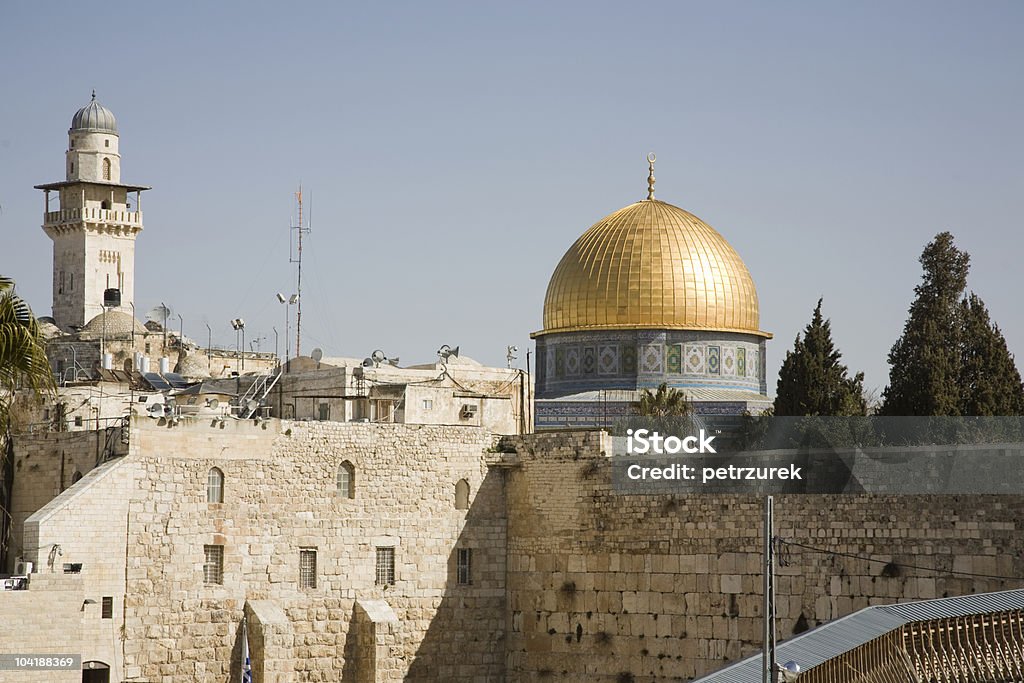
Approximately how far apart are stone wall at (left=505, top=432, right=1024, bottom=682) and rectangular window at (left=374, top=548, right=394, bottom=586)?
76.4 inches

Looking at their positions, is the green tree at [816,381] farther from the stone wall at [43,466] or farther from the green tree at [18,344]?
the green tree at [18,344]

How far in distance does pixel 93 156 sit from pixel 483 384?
28619 mm

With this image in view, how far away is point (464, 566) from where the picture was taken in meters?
26.8

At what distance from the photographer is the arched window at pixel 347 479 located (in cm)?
2603

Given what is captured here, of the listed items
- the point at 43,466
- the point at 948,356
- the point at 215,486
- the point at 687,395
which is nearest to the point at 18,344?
the point at 215,486

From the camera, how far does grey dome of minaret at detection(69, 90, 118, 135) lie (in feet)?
193

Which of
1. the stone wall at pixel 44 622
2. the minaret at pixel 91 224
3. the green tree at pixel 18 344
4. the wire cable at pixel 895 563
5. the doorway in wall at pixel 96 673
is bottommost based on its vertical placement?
the doorway in wall at pixel 96 673

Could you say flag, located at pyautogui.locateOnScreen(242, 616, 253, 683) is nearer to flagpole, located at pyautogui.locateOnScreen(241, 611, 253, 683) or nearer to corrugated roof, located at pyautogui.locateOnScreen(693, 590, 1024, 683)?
flagpole, located at pyautogui.locateOnScreen(241, 611, 253, 683)

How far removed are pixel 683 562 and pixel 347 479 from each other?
520 centimetres

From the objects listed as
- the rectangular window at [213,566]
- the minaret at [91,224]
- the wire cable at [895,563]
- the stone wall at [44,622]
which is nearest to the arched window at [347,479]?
the rectangular window at [213,566]

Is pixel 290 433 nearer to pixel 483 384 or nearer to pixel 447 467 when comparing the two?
pixel 447 467

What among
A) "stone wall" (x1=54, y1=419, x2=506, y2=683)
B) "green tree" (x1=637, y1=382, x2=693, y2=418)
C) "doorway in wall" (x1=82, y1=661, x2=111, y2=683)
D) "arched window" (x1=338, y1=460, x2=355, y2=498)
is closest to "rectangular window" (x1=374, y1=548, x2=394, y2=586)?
"stone wall" (x1=54, y1=419, x2=506, y2=683)

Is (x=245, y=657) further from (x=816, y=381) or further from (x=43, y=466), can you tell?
(x=816, y=381)

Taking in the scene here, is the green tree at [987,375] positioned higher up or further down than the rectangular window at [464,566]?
higher up
